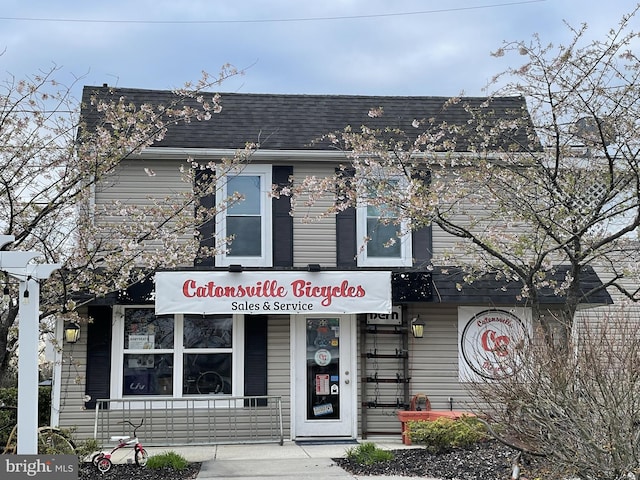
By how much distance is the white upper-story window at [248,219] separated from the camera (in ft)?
41.1

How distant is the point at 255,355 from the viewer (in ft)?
40.8

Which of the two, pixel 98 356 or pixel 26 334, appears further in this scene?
pixel 98 356

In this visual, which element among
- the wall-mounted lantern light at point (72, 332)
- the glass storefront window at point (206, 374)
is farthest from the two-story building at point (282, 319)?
the wall-mounted lantern light at point (72, 332)

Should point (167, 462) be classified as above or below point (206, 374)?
below

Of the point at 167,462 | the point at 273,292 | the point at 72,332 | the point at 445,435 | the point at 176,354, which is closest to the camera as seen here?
the point at 167,462

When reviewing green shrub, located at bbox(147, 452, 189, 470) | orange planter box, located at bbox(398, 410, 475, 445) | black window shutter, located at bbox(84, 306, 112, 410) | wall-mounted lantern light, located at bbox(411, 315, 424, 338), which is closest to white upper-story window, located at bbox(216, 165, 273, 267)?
black window shutter, located at bbox(84, 306, 112, 410)

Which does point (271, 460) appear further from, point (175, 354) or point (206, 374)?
point (175, 354)

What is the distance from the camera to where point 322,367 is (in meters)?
12.6

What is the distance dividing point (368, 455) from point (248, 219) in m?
4.85

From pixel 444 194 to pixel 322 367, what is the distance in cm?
402

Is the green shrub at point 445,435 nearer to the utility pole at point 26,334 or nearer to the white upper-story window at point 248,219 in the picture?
the white upper-story window at point 248,219

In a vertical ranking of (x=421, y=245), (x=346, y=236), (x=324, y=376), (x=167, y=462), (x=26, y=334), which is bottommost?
(x=167, y=462)

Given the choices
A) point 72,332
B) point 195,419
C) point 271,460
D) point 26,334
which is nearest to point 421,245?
point 271,460

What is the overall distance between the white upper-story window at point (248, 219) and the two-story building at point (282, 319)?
0.06 ft
